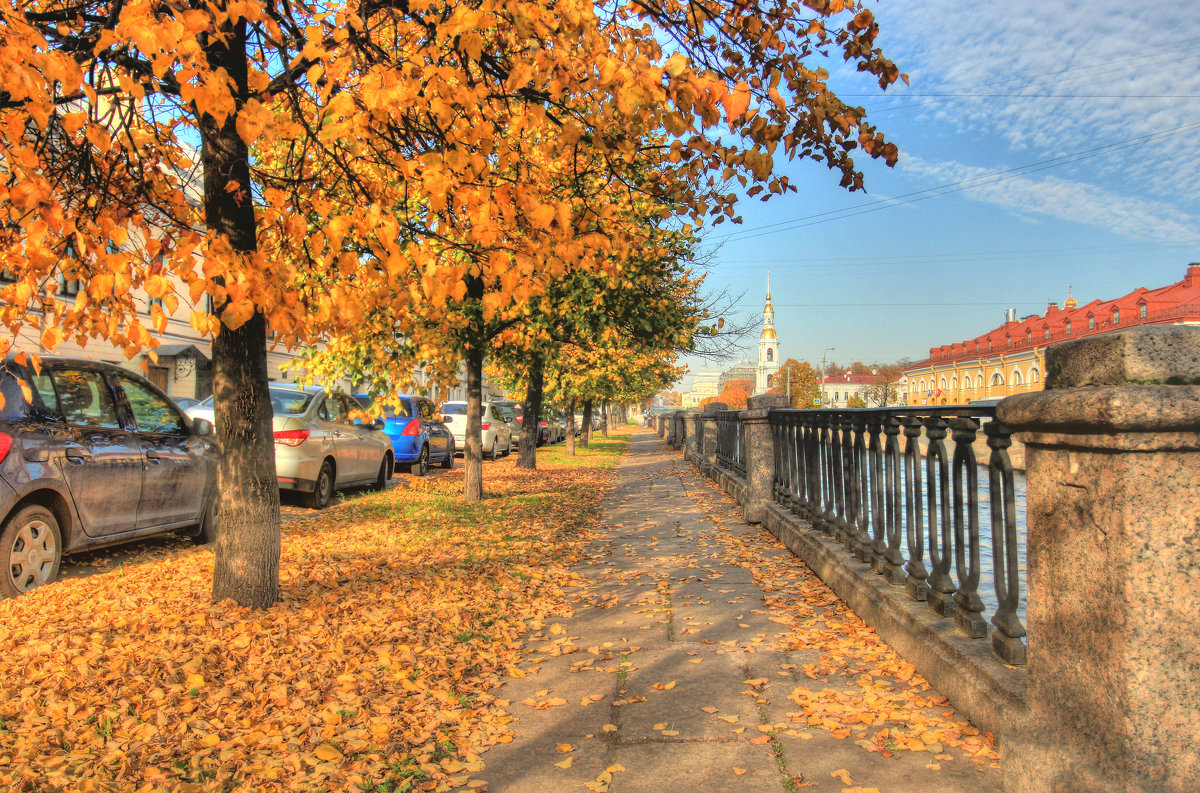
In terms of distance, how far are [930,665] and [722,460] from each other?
10899mm

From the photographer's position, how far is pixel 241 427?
4.88 metres

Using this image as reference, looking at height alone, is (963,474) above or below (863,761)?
above

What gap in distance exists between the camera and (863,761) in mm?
3105

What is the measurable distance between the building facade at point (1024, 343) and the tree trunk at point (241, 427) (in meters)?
47.7

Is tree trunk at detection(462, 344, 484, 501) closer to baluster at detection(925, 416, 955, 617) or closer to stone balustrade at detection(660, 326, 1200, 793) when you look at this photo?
baluster at detection(925, 416, 955, 617)

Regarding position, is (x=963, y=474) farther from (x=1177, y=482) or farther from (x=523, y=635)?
(x=523, y=635)

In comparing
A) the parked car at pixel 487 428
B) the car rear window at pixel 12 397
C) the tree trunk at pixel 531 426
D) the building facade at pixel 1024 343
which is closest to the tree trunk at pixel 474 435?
the car rear window at pixel 12 397

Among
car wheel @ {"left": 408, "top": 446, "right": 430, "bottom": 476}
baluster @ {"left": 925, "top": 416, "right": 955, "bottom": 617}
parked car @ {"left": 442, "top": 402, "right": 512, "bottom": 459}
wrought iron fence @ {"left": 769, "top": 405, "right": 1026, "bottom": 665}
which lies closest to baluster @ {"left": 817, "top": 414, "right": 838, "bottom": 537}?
wrought iron fence @ {"left": 769, "top": 405, "right": 1026, "bottom": 665}

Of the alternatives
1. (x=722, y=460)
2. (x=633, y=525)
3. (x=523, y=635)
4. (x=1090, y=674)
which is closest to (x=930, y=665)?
(x=1090, y=674)

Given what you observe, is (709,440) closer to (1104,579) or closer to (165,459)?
(165,459)

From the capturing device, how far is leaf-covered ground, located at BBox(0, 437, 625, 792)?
3.09m

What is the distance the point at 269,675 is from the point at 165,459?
3.90 meters

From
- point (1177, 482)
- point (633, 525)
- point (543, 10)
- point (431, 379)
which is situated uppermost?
point (543, 10)

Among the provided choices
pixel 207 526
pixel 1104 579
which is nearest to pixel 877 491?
pixel 1104 579
